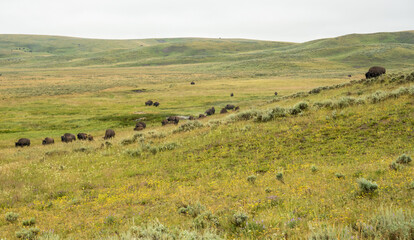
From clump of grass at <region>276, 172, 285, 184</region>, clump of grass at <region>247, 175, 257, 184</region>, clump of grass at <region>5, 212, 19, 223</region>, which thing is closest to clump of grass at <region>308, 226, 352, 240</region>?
clump of grass at <region>276, 172, 285, 184</region>

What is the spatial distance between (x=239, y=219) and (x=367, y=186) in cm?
347

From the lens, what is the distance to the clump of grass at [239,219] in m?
6.64

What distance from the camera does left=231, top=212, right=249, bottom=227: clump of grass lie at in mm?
6637

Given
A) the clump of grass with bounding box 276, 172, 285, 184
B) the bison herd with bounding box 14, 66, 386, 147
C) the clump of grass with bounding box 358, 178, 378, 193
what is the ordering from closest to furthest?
the clump of grass with bounding box 358, 178, 378, 193, the clump of grass with bounding box 276, 172, 285, 184, the bison herd with bounding box 14, 66, 386, 147

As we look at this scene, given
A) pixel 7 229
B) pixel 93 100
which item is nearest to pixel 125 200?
pixel 7 229

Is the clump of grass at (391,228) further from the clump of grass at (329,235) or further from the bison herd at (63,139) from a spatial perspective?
the bison herd at (63,139)

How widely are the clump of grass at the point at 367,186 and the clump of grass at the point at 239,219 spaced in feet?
10.5

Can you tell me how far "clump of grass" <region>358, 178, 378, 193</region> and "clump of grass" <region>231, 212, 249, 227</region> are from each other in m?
3.21

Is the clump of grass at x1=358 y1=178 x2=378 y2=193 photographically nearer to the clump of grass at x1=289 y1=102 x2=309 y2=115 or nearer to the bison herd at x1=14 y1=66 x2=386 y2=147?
the clump of grass at x1=289 y1=102 x2=309 y2=115

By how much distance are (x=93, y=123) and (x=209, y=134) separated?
878 inches

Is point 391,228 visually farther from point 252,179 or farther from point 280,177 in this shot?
point 252,179

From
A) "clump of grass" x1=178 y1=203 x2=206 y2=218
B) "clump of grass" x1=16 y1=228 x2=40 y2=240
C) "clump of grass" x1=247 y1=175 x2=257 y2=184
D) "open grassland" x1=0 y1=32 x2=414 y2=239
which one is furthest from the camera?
"clump of grass" x1=247 y1=175 x2=257 y2=184

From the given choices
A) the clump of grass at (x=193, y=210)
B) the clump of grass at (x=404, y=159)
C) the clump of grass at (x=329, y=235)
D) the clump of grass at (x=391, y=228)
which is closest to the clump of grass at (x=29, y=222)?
the clump of grass at (x=193, y=210)

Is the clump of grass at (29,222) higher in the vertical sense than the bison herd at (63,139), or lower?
higher
